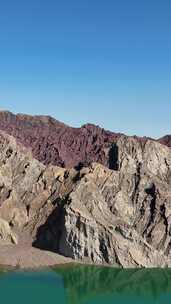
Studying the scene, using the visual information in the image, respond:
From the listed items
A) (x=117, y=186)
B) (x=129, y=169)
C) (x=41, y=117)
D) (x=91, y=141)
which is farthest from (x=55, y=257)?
(x=41, y=117)

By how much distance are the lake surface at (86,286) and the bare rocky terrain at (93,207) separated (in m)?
4.59

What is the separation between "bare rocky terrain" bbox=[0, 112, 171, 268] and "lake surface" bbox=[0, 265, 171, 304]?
4.59 meters

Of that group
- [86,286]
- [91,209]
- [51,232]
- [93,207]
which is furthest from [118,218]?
[86,286]

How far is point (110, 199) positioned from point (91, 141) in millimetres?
43496

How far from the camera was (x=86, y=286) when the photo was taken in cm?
7975

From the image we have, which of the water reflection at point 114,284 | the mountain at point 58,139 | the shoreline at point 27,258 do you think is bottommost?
the water reflection at point 114,284

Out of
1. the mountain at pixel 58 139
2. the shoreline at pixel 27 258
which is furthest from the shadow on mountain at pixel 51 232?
the mountain at pixel 58 139

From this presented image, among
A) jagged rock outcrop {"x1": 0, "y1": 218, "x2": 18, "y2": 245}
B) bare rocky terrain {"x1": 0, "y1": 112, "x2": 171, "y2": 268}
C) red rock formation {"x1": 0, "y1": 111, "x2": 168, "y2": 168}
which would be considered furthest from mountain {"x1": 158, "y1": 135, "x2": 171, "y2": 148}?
jagged rock outcrop {"x1": 0, "y1": 218, "x2": 18, "y2": 245}

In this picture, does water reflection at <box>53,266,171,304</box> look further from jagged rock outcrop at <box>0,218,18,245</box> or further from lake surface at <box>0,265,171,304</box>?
jagged rock outcrop at <box>0,218,18,245</box>

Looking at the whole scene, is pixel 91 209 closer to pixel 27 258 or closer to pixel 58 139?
pixel 27 258

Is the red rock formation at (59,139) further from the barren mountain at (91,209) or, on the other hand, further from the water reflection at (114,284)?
the water reflection at (114,284)

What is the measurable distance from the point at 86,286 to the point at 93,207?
22592mm

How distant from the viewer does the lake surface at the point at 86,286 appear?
6994 centimetres

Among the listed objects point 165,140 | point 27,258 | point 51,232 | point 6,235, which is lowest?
point 27,258
